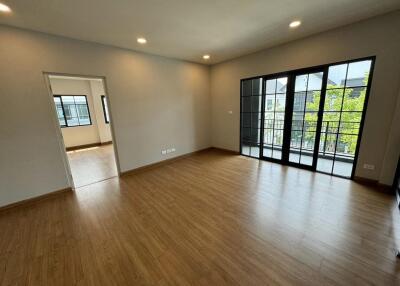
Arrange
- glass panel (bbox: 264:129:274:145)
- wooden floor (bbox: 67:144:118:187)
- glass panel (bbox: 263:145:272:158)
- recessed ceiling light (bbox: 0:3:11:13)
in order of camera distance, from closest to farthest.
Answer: recessed ceiling light (bbox: 0:3:11:13) < wooden floor (bbox: 67:144:118:187) < glass panel (bbox: 264:129:274:145) < glass panel (bbox: 263:145:272:158)

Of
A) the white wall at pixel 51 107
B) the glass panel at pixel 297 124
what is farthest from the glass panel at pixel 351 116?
the white wall at pixel 51 107

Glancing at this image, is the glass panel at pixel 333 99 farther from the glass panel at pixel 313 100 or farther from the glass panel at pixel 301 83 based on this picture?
the glass panel at pixel 301 83

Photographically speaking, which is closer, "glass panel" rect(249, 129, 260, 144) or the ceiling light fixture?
the ceiling light fixture

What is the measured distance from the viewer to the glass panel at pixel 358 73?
2.87 m

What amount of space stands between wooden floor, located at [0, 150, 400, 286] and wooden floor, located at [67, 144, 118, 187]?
0.61 m

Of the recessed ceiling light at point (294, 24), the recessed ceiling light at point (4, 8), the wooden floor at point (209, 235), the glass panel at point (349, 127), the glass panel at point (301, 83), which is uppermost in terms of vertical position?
the recessed ceiling light at point (294, 24)

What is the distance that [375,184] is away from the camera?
296 cm

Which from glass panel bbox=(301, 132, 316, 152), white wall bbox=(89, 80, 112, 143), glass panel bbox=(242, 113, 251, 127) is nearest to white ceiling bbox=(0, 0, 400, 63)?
glass panel bbox=(242, 113, 251, 127)

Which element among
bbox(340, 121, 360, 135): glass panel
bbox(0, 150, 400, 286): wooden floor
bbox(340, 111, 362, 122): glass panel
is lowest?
bbox(0, 150, 400, 286): wooden floor

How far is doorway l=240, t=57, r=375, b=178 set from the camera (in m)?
3.04

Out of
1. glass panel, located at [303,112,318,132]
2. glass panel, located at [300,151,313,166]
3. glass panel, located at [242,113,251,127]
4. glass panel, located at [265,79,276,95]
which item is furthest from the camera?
glass panel, located at [242,113,251,127]

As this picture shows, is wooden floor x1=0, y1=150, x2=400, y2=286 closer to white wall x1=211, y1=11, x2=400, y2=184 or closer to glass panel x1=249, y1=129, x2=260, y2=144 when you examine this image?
white wall x1=211, y1=11, x2=400, y2=184

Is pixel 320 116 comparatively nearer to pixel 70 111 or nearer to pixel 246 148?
pixel 246 148

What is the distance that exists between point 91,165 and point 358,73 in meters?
6.54
